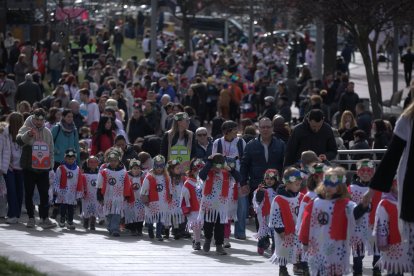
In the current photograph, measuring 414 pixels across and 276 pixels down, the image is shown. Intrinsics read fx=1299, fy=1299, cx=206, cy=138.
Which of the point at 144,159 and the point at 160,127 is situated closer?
the point at 144,159

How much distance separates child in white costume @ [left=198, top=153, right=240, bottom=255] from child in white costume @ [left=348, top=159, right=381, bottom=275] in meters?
2.48

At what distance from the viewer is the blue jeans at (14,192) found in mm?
19016

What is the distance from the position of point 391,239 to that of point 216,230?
5371 mm

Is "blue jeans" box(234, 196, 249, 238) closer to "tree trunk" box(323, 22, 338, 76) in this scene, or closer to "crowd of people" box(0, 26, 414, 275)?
"crowd of people" box(0, 26, 414, 275)

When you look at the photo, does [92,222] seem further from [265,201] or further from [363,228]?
[363,228]

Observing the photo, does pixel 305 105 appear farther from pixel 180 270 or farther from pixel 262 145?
pixel 180 270

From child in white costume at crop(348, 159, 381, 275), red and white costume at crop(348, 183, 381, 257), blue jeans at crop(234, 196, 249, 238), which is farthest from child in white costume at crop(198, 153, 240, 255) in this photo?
red and white costume at crop(348, 183, 381, 257)

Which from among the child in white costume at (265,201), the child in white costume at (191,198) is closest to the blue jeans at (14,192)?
the child in white costume at (191,198)

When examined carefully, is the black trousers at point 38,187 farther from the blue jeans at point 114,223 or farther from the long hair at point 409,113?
the long hair at point 409,113

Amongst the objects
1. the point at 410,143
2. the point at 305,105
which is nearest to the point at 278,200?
the point at 410,143

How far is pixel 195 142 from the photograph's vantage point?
1930 centimetres

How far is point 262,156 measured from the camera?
17641 millimetres

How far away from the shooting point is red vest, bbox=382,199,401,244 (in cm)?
1123

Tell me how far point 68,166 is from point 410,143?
32.6 ft
